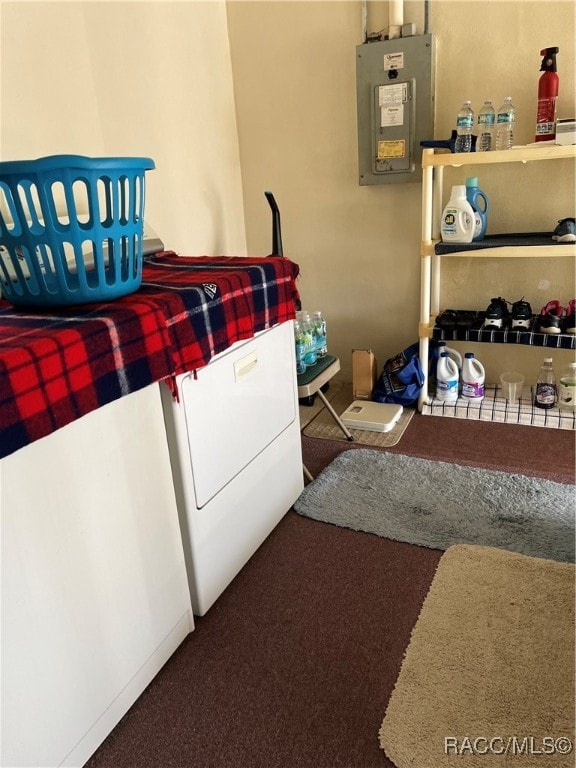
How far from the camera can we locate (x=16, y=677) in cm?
97

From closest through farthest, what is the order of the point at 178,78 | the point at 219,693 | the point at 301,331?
the point at 219,693
the point at 301,331
the point at 178,78

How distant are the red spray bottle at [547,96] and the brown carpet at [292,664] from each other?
173 cm

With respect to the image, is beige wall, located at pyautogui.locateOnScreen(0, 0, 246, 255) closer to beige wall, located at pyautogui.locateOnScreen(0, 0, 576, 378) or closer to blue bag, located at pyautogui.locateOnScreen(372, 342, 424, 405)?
beige wall, located at pyautogui.locateOnScreen(0, 0, 576, 378)

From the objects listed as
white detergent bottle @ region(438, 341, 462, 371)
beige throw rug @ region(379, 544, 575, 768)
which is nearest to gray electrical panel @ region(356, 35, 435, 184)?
white detergent bottle @ region(438, 341, 462, 371)

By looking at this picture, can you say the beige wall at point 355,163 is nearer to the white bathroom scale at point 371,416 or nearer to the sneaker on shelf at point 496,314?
the sneaker on shelf at point 496,314

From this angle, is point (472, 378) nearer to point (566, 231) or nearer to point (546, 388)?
point (546, 388)

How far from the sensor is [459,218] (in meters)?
A: 2.41

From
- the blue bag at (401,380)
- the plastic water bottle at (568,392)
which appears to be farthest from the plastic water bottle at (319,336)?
the plastic water bottle at (568,392)

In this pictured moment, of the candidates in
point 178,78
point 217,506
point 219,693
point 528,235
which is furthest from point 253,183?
point 219,693

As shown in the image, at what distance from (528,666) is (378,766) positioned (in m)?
0.43

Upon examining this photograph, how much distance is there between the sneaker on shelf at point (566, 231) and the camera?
2252mm

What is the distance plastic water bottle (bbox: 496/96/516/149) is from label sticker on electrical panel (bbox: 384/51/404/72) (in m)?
0.48

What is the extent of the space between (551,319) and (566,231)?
36 centimetres

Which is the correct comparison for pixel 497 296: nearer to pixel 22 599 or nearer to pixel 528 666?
pixel 528 666
